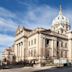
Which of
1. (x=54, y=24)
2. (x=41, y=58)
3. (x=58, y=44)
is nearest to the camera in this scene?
(x=41, y=58)

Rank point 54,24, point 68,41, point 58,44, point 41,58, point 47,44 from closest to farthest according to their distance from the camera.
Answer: point 41,58, point 47,44, point 58,44, point 68,41, point 54,24

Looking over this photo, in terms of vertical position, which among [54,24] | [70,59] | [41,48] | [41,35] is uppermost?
[54,24]

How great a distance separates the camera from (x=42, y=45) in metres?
74.5

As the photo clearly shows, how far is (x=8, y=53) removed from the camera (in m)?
96.5

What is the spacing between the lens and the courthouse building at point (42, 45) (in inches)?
2936

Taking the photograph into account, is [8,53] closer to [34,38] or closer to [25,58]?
[25,58]

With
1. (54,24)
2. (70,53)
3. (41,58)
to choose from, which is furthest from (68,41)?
(54,24)

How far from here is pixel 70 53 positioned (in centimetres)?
8700

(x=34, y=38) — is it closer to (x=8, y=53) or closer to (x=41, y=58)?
(x=41, y=58)

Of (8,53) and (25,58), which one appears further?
(8,53)

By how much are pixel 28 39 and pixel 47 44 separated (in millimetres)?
11560

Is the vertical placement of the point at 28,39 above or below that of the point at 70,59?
above

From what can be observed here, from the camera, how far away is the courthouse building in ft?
Answer: 245

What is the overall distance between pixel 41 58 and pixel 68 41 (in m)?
22.6
